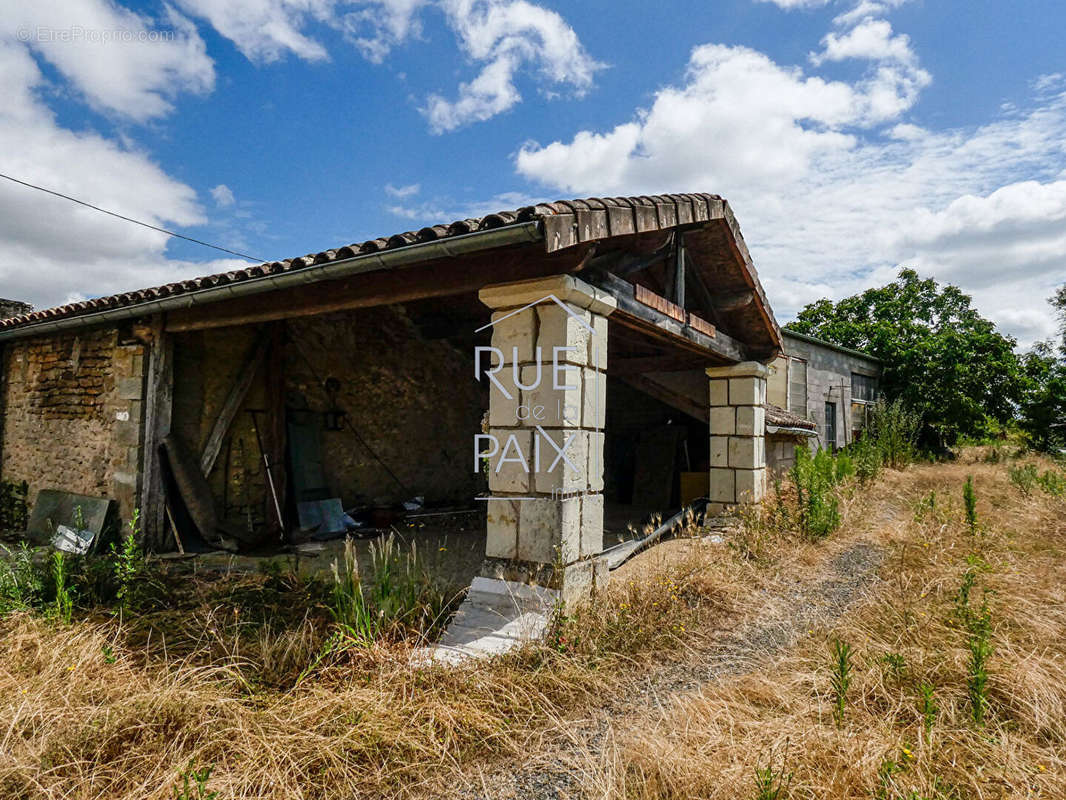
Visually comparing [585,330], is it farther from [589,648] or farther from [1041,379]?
[1041,379]

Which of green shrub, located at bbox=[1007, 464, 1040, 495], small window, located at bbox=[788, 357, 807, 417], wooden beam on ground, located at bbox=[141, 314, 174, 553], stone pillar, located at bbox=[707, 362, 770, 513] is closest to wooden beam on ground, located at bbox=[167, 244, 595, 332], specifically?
wooden beam on ground, located at bbox=[141, 314, 174, 553]

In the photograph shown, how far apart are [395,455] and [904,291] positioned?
23.4 m

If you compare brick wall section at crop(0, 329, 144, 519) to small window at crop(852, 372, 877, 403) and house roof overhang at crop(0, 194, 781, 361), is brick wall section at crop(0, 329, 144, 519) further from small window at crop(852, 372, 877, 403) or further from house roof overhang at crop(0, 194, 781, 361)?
small window at crop(852, 372, 877, 403)

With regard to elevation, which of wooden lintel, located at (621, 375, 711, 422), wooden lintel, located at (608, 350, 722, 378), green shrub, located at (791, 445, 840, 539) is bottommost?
green shrub, located at (791, 445, 840, 539)

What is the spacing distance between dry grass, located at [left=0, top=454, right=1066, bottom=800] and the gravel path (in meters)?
0.04

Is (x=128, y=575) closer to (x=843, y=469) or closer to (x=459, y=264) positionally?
(x=459, y=264)

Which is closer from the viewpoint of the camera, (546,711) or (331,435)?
(546,711)

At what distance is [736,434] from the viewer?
683cm

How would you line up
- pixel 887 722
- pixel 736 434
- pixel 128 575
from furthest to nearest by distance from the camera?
1. pixel 736 434
2. pixel 128 575
3. pixel 887 722

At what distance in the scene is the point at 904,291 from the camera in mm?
23375

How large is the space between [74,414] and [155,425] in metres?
1.53

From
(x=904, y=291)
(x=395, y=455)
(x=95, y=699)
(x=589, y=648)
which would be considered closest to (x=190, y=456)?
(x=395, y=455)

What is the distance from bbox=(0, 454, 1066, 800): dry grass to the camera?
2.01m

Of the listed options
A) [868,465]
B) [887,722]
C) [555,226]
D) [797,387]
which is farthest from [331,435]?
[797,387]
